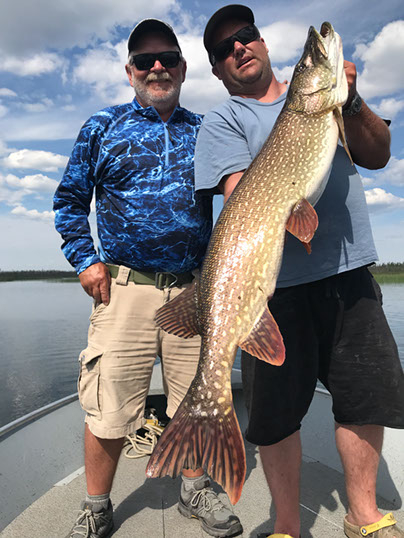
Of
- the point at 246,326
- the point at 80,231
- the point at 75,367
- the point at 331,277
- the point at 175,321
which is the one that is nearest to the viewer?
the point at 246,326

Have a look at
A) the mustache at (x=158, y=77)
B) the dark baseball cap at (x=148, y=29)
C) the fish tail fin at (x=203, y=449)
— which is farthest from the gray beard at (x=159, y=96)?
the fish tail fin at (x=203, y=449)

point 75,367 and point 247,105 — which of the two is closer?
point 247,105

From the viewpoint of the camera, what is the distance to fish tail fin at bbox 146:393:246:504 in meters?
1.64

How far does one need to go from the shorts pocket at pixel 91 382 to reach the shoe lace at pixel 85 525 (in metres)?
0.59

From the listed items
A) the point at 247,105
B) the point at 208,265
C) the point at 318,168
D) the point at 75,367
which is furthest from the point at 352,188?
the point at 75,367

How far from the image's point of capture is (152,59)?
285 cm

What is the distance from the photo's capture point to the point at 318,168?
1807 mm

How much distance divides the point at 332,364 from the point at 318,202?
87cm

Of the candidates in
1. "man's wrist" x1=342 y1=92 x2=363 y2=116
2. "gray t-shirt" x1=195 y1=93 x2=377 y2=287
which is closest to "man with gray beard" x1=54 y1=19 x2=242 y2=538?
"gray t-shirt" x1=195 y1=93 x2=377 y2=287

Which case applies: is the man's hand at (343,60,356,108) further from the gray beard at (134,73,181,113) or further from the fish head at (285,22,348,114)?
the gray beard at (134,73,181,113)

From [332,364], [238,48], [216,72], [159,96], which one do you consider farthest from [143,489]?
[238,48]

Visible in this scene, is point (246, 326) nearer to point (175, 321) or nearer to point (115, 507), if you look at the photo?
point (175, 321)

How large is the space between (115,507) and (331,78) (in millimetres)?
3108

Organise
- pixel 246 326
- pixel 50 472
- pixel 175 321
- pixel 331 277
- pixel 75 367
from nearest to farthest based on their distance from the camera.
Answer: pixel 246 326 < pixel 175 321 < pixel 331 277 < pixel 50 472 < pixel 75 367
